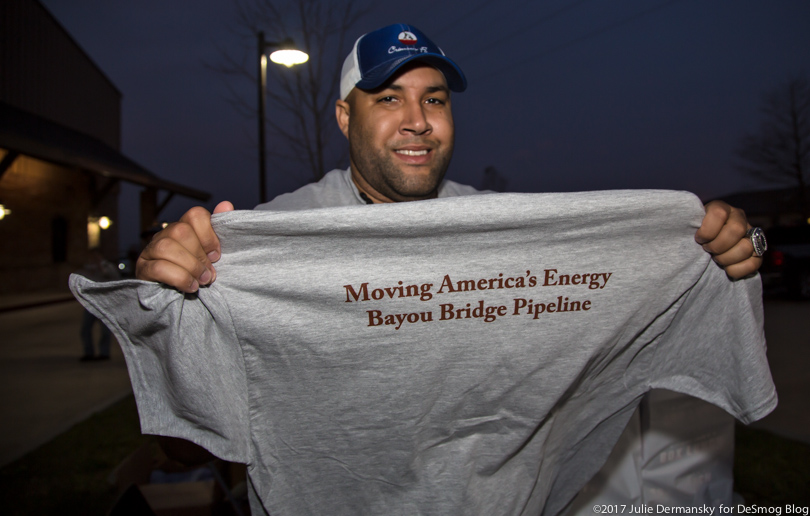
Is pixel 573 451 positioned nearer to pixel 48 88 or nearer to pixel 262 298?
pixel 262 298

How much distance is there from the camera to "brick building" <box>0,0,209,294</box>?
17.4 m

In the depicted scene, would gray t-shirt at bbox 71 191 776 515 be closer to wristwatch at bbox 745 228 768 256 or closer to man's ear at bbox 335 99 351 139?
wristwatch at bbox 745 228 768 256

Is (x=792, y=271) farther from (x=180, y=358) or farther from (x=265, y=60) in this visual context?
(x=180, y=358)

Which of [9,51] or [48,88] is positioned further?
[48,88]

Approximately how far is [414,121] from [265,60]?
25.5 ft

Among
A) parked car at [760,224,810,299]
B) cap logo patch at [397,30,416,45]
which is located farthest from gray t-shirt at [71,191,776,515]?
parked car at [760,224,810,299]

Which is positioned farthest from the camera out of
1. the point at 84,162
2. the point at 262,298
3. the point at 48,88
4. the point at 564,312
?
the point at 48,88

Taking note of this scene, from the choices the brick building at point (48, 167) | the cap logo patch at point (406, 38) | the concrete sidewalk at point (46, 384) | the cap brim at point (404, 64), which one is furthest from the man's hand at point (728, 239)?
the brick building at point (48, 167)

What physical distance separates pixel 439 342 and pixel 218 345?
65 cm

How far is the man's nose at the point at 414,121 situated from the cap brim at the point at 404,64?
163mm

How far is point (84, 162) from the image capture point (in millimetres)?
15914

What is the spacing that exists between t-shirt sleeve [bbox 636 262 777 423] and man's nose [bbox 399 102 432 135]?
1203 mm

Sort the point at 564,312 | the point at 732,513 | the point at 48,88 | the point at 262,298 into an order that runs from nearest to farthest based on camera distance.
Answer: the point at 262,298, the point at 564,312, the point at 732,513, the point at 48,88

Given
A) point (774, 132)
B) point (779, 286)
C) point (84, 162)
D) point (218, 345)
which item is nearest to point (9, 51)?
point (84, 162)
